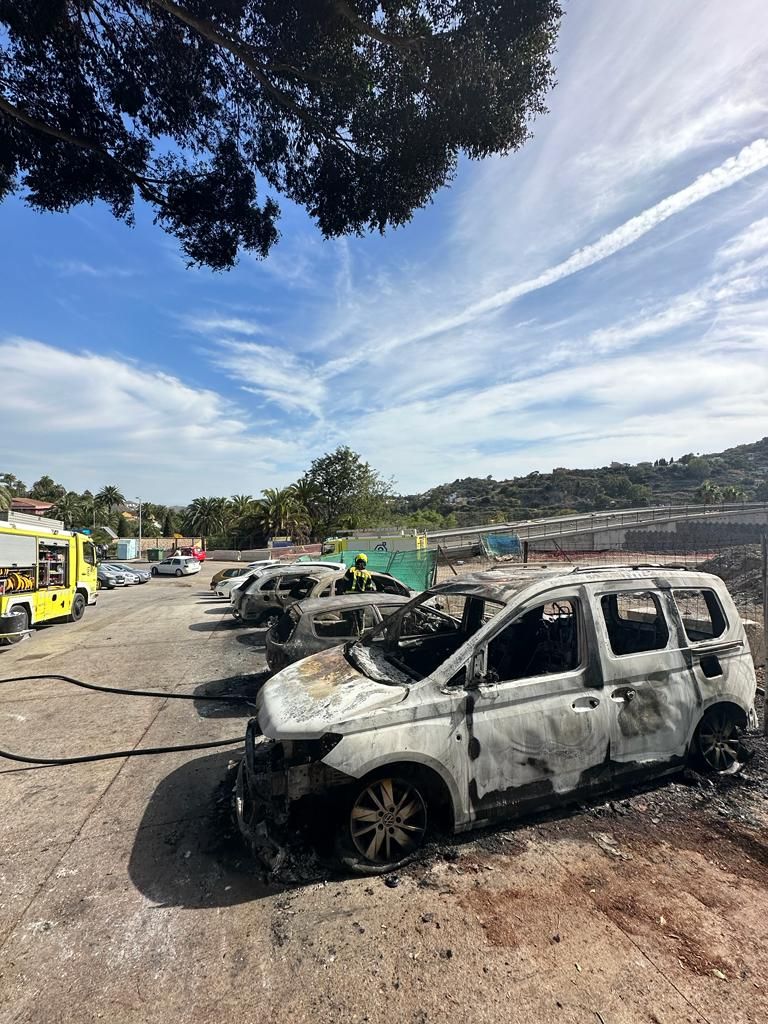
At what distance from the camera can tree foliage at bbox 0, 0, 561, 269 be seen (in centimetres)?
678

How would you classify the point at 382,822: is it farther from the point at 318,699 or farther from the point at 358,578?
the point at 358,578

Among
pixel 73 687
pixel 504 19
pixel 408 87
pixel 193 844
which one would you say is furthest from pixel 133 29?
pixel 193 844

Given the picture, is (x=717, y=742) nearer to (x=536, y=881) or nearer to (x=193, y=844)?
(x=536, y=881)

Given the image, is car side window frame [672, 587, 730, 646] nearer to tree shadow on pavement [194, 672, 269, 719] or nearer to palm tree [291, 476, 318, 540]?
tree shadow on pavement [194, 672, 269, 719]

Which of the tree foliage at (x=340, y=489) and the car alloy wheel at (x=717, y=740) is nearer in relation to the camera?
the car alloy wheel at (x=717, y=740)

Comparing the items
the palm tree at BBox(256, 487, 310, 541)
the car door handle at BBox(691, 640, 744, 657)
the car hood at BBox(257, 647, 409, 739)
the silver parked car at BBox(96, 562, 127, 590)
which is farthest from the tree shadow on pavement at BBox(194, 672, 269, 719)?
the palm tree at BBox(256, 487, 310, 541)

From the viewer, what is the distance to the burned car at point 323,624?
6.27m

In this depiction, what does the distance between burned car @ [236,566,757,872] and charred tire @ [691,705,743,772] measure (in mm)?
15

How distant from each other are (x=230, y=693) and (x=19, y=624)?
24.9 feet

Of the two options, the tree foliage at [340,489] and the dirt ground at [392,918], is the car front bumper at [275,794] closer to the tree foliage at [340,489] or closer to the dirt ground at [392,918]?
the dirt ground at [392,918]

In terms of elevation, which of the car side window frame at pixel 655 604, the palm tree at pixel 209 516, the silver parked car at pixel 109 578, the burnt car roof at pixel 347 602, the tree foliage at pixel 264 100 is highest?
the tree foliage at pixel 264 100

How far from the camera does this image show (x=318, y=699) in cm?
337

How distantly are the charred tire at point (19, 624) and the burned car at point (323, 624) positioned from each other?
788cm

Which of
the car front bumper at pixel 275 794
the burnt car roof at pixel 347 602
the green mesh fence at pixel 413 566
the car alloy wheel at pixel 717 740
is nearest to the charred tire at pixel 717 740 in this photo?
the car alloy wheel at pixel 717 740
